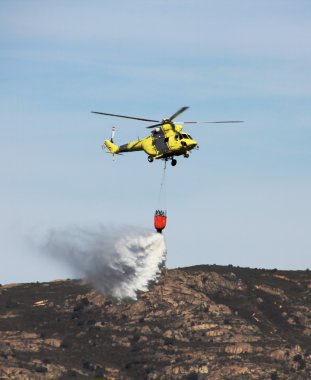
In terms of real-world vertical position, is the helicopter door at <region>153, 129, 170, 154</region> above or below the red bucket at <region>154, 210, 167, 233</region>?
above

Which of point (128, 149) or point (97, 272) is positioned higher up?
point (128, 149)

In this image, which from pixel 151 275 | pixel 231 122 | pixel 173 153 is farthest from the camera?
pixel 151 275

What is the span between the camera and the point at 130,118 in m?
116

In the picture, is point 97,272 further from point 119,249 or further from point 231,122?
point 231,122

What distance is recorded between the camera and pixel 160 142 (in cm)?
12262

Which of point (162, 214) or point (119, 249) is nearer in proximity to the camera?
point (162, 214)

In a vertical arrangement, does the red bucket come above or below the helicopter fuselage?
below

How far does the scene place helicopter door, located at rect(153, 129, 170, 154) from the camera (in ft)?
Result: 399

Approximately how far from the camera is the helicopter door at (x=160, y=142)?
122m

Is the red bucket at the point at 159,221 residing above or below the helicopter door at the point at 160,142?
below

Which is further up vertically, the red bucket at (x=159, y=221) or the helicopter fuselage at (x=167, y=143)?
the helicopter fuselage at (x=167, y=143)

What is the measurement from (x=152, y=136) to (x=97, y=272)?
3866 centimetres

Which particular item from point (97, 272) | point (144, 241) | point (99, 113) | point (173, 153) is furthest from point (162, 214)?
point (97, 272)

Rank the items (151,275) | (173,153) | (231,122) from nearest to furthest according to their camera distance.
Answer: (231,122), (173,153), (151,275)
